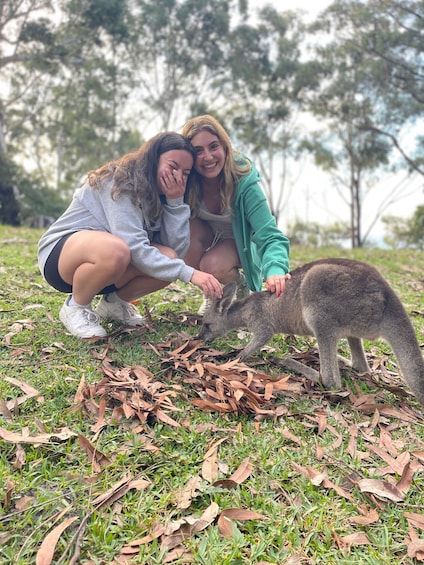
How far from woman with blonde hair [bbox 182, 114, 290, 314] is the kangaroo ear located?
25 centimetres

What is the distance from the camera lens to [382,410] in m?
2.73

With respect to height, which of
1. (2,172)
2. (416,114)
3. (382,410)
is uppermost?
(416,114)

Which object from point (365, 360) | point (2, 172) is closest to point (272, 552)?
point (365, 360)

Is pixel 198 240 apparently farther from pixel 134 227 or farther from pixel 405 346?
pixel 405 346

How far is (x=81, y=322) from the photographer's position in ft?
11.4

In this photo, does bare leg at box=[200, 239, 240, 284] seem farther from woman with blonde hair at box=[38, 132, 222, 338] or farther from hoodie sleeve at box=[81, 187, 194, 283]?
hoodie sleeve at box=[81, 187, 194, 283]

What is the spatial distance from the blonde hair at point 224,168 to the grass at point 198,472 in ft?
4.39

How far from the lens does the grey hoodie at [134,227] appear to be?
10.6 ft

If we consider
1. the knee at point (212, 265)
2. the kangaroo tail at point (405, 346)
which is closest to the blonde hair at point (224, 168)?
the knee at point (212, 265)

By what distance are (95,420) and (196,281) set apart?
46.4 inches

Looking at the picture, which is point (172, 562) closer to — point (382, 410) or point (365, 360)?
point (382, 410)

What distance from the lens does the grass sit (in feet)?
5.65

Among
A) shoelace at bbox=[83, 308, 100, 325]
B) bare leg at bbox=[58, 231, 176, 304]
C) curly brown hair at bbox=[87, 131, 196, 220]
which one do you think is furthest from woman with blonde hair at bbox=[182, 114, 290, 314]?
shoelace at bbox=[83, 308, 100, 325]

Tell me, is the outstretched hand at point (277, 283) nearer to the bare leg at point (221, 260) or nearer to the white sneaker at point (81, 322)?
the bare leg at point (221, 260)
